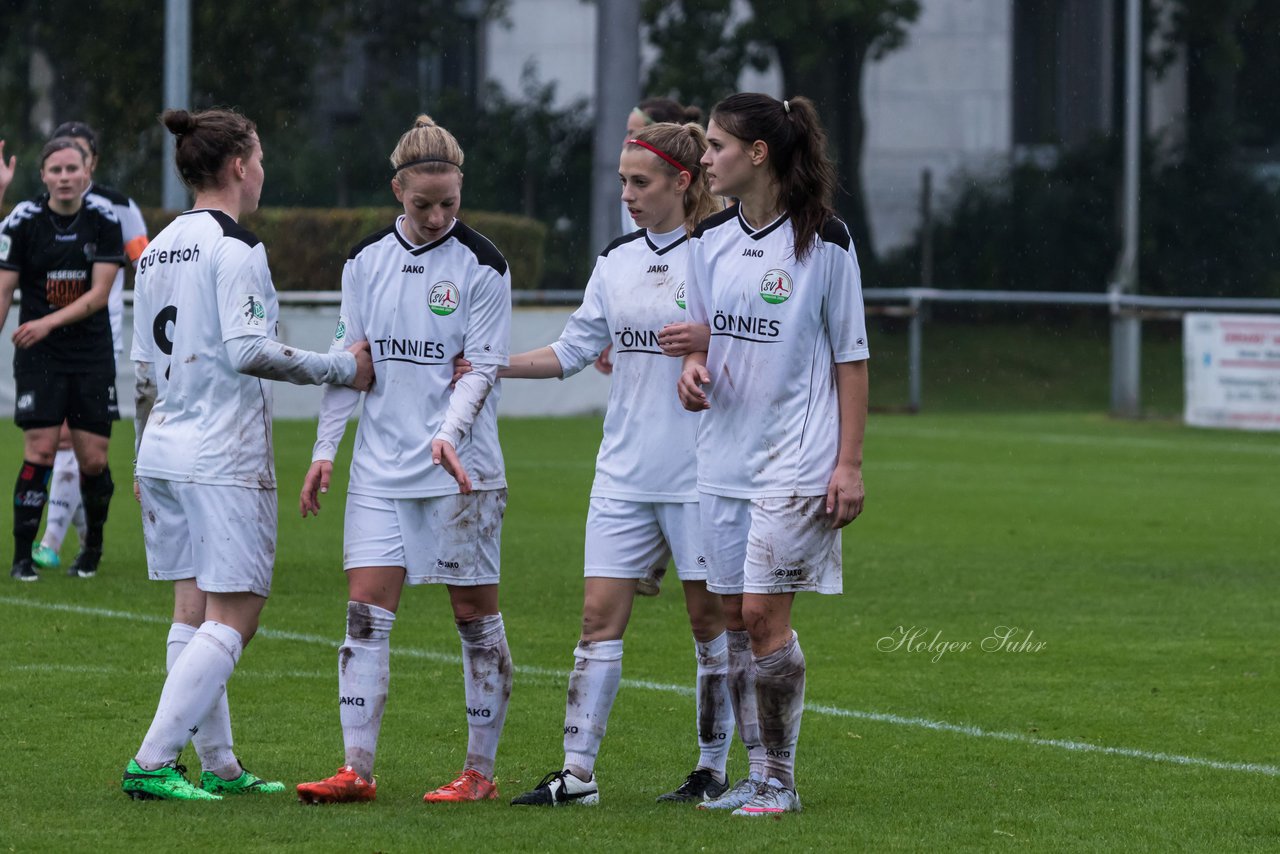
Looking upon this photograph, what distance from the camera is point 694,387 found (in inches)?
207

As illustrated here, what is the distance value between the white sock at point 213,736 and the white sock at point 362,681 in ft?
1.20

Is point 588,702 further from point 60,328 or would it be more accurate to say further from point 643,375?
point 60,328

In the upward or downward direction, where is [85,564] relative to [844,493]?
downward

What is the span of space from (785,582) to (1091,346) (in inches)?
1159

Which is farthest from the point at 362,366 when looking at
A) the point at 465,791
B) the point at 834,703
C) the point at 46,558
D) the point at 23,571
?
the point at 46,558

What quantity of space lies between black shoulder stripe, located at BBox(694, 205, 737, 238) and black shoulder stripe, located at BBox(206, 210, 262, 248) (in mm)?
1167

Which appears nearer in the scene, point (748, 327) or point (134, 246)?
point (748, 327)

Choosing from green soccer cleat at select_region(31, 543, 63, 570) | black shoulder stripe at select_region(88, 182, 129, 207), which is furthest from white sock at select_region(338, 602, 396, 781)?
green soccer cleat at select_region(31, 543, 63, 570)

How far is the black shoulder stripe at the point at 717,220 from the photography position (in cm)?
543

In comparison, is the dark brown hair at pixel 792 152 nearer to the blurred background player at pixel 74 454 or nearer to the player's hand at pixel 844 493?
the player's hand at pixel 844 493

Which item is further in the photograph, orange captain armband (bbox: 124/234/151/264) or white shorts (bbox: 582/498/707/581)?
orange captain armband (bbox: 124/234/151/264)

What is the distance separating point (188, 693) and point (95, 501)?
16.3ft

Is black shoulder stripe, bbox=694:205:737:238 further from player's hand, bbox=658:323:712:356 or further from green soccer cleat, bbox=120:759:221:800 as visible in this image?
green soccer cleat, bbox=120:759:221:800

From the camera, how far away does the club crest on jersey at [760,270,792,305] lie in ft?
17.3
